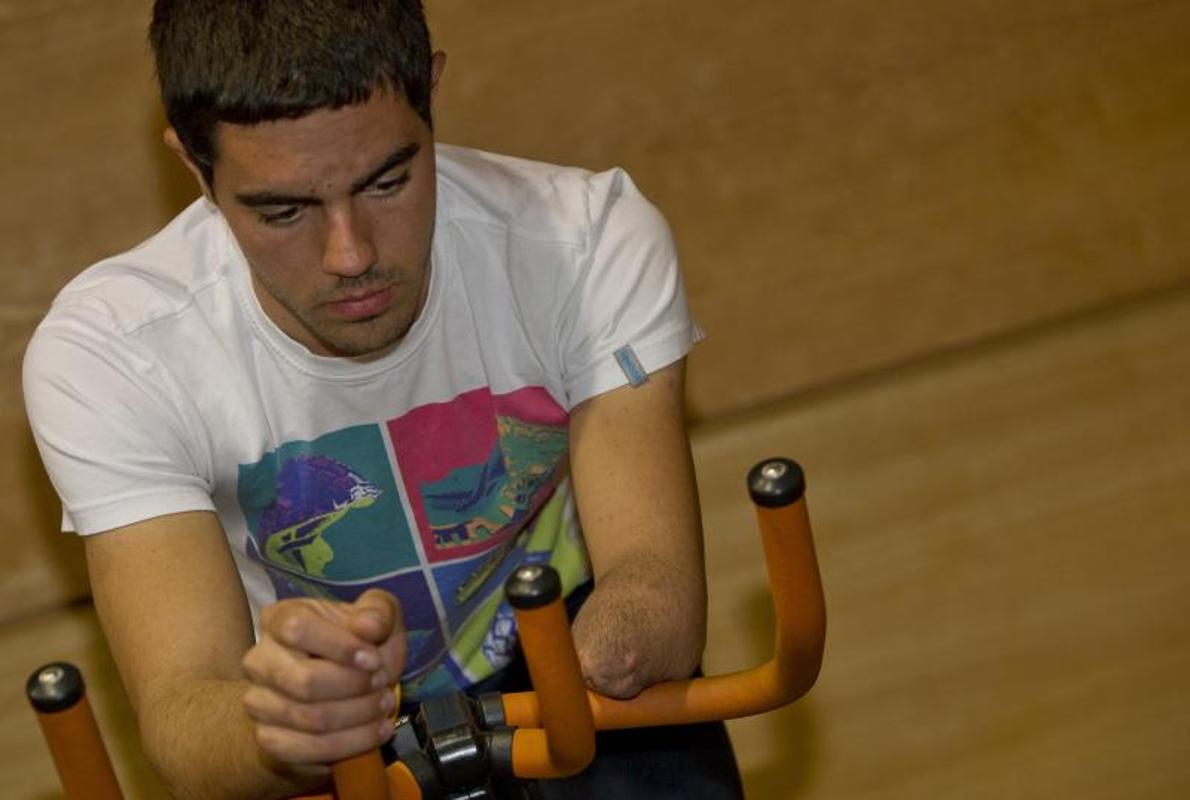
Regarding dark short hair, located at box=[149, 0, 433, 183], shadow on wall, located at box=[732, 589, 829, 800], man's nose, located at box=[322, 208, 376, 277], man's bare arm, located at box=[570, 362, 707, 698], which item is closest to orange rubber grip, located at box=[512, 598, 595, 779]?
man's bare arm, located at box=[570, 362, 707, 698]

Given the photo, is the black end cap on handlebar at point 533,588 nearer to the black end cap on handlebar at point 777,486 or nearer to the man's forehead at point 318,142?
the black end cap on handlebar at point 777,486

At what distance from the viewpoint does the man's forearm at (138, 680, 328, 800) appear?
1.31m

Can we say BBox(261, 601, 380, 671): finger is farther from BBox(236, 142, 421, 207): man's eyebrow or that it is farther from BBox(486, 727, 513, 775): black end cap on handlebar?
BBox(236, 142, 421, 207): man's eyebrow

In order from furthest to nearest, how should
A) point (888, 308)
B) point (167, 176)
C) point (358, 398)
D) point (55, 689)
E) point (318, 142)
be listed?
point (888, 308)
point (167, 176)
point (358, 398)
point (318, 142)
point (55, 689)

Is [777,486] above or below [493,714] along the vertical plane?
above

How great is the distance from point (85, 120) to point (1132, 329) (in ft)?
4.02

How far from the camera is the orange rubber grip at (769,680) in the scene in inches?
44.2

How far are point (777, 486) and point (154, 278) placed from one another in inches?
26.2

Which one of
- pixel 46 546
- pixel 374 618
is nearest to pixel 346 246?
pixel 374 618

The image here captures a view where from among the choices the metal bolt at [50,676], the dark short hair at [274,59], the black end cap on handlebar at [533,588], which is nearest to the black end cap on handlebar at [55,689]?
the metal bolt at [50,676]

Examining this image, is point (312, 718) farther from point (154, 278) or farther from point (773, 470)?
point (154, 278)

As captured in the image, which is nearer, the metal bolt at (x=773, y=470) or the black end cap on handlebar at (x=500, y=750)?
the metal bolt at (x=773, y=470)

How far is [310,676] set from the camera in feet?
3.42

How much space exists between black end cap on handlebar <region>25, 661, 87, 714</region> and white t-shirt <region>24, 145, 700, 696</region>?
437mm
